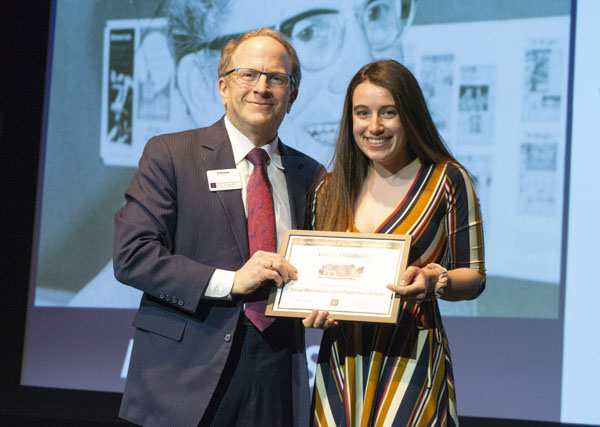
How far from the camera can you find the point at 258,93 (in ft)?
7.50

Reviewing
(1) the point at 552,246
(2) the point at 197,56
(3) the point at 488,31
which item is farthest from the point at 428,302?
(2) the point at 197,56

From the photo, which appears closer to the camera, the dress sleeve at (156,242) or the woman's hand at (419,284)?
the woman's hand at (419,284)

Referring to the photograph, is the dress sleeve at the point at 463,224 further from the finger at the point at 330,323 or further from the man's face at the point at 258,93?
the man's face at the point at 258,93

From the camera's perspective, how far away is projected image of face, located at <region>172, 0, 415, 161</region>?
405 centimetres

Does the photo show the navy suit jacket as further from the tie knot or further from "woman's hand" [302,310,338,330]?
"woman's hand" [302,310,338,330]

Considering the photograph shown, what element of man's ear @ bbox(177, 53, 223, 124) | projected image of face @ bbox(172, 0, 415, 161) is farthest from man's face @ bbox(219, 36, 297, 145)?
man's ear @ bbox(177, 53, 223, 124)

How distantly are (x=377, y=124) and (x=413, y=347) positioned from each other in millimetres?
720

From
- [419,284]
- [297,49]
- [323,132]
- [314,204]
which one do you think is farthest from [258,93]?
[297,49]

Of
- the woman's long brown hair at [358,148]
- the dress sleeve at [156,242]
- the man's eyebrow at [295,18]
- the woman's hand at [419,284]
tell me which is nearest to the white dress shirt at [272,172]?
the woman's long brown hair at [358,148]

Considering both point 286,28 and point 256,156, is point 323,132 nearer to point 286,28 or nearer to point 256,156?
point 286,28

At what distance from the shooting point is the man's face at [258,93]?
2293 mm

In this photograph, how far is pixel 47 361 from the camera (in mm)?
4543

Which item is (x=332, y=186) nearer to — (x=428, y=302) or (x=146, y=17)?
(x=428, y=302)

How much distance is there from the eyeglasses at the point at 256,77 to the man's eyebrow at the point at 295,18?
6.36 ft
